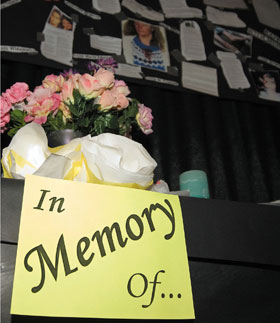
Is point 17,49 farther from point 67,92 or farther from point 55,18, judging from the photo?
point 67,92

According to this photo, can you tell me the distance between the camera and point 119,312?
1.18ft

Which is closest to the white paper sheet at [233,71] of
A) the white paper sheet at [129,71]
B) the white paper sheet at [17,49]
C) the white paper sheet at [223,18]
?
the white paper sheet at [223,18]

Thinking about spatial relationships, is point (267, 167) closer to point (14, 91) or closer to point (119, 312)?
point (14, 91)

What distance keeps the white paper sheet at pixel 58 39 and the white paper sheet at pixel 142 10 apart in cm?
30

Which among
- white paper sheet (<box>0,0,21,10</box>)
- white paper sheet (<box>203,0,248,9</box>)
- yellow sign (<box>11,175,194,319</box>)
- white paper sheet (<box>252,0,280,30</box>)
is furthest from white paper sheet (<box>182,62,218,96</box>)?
yellow sign (<box>11,175,194,319</box>)

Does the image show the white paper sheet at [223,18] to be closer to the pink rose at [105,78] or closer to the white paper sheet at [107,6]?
the white paper sheet at [107,6]

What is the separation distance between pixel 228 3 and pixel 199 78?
0.55 meters

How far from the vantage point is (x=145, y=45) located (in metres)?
1.65

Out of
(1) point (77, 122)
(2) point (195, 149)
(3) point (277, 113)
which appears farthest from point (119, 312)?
(3) point (277, 113)

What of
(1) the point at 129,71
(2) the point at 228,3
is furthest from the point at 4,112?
Result: (2) the point at 228,3

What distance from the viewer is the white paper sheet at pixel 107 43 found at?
1.54 m

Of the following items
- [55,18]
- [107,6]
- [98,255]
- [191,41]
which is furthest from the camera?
[191,41]

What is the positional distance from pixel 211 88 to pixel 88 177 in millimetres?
1323

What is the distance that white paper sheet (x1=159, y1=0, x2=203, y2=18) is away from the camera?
5.88ft
